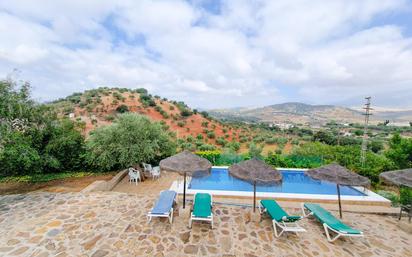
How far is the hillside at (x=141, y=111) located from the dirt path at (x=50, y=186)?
16.9 metres

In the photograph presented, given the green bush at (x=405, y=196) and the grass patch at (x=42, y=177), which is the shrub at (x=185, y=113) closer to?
Result: the grass patch at (x=42, y=177)

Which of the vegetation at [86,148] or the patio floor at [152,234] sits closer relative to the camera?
the patio floor at [152,234]

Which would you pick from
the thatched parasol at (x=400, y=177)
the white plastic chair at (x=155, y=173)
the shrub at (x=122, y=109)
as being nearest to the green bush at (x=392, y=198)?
the thatched parasol at (x=400, y=177)

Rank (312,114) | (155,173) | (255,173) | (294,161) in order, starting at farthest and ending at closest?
(312,114) < (294,161) < (155,173) < (255,173)

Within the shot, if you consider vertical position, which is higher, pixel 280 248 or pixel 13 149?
pixel 13 149

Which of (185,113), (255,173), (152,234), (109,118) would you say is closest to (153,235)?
(152,234)

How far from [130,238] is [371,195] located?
1018 centimetres

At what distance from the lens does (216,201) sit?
7.55m

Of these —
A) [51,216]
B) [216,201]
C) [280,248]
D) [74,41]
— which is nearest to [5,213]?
[51,216]

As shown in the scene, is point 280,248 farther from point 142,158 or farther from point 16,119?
point 16,119

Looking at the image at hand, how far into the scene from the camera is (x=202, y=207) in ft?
19.0

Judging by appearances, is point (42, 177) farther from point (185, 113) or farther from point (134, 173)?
point (185, 113)

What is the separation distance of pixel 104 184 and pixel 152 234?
4806 millimetres

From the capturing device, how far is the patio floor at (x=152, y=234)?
4.47 meters
